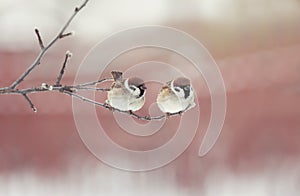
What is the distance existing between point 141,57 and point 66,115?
0.46m

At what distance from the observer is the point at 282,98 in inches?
81.7

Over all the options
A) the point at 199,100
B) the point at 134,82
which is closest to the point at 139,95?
the point at 134,82

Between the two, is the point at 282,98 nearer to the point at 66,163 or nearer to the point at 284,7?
the point at 284,7

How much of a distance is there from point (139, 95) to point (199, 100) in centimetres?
152

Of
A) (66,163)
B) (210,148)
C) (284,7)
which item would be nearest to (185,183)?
(210,148)

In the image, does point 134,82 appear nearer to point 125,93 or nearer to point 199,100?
point 125,93

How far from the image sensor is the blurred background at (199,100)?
6.21 feet

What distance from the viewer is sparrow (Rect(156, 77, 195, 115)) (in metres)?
0.59

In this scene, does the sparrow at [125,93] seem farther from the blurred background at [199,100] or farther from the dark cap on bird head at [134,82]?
the blurred background at [199,100]

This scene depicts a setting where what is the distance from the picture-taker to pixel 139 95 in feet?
2.02

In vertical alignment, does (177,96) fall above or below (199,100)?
below

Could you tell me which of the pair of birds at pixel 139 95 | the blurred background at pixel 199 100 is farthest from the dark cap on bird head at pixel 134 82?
the blurred background at pixel 199 100

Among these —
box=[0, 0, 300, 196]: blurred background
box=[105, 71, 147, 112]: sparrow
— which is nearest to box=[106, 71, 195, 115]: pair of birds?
box=[105, 71, 147, 112]: sparrow

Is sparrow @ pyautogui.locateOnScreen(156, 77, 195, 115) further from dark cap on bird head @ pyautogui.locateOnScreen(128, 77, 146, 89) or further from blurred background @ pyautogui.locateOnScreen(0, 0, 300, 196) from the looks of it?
blurred background @ pyautogui.locateOnScreen(0, 0, 300, 196)
